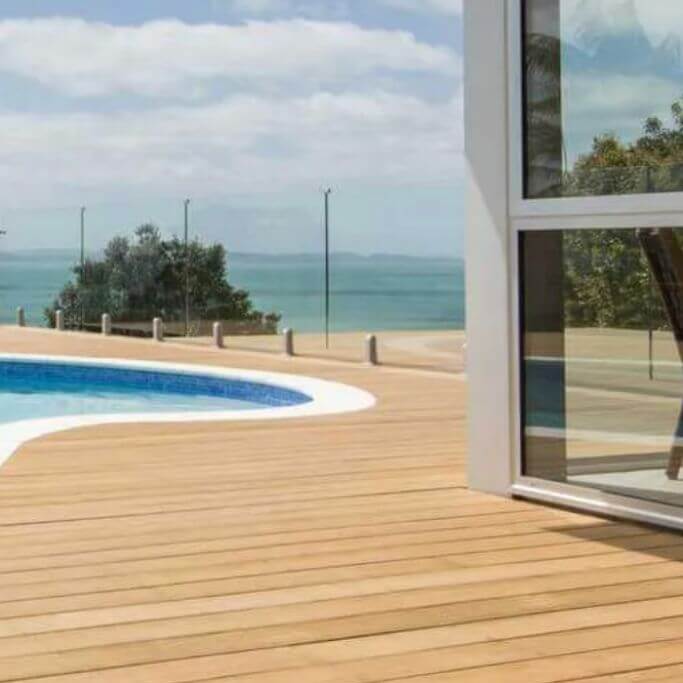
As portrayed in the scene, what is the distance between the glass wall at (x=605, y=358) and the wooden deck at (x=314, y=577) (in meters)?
0.21

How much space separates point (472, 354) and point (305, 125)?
50406 mm

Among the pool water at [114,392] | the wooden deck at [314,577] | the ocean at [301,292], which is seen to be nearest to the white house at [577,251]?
the wooden deck at [314,577]

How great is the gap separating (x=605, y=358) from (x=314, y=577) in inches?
52.5

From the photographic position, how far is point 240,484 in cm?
536

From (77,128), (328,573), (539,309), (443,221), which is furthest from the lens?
→ (77,128)

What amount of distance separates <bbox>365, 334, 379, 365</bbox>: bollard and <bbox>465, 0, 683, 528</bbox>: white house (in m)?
7.37

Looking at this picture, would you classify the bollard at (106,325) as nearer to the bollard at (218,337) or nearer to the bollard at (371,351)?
the bollard at (218,337)

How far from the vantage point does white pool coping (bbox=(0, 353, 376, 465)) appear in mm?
7059

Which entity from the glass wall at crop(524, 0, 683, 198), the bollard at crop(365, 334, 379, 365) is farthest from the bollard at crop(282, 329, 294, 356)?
the glass wall at crop(524, 0, 683, 198)

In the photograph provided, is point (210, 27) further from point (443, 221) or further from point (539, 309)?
point (539, 309)

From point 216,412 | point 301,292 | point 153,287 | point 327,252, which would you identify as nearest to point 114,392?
point 327,252

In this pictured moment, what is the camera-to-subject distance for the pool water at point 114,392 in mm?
10984

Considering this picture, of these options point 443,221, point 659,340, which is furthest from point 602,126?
point 443,221

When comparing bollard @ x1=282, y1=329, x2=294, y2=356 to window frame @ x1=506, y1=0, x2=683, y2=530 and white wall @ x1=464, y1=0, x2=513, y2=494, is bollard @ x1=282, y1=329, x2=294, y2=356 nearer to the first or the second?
white wall @ x1=464, y1=0, x2=513, y2=494
